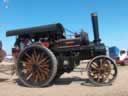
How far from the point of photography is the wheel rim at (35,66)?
12.4 m

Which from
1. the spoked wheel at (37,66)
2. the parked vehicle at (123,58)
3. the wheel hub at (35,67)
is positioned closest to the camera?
the spoked wheel at (37,66)

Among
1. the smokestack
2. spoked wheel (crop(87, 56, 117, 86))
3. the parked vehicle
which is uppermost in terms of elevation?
the smokestack

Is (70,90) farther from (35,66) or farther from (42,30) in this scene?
(42,30)

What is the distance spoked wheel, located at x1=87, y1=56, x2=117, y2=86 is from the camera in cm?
1229

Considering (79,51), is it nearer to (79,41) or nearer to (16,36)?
(79,41)

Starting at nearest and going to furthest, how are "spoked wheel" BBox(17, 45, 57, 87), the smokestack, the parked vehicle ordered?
"spoked wheel" BBox(17, 45, 57, 87), the smokestack, the parked vehicle

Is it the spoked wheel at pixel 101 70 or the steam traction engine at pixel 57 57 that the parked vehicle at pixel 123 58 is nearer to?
the steam traction engine at pixel 57 57

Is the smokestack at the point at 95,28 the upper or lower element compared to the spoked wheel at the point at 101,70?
upper

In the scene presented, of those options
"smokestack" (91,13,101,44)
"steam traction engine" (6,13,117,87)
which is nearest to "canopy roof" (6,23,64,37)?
"steam traction engine" (6,13,117,87)

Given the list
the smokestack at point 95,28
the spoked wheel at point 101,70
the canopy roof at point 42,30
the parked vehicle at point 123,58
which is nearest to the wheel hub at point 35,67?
the canopy roof at point 42,30

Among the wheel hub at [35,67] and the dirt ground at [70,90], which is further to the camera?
the wheel hub at [35,67]

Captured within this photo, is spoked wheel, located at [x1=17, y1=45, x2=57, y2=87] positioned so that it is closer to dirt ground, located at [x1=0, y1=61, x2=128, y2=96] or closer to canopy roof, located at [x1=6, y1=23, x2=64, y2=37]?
dirt ground, located at [x1=0, y1=61, x2=128, y2=96]

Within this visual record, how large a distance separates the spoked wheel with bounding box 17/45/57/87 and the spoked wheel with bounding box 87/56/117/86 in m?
Answer: 1.34

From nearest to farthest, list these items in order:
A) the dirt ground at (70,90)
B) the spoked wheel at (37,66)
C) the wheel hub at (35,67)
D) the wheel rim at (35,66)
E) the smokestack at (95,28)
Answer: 1. the dirt ground at (70,90)
2. the spoked wheel at (37,66)
3. the wheel rim at (35,66)
4. the wheel hub at (35,67)
5. the smokestack at (95,28)
